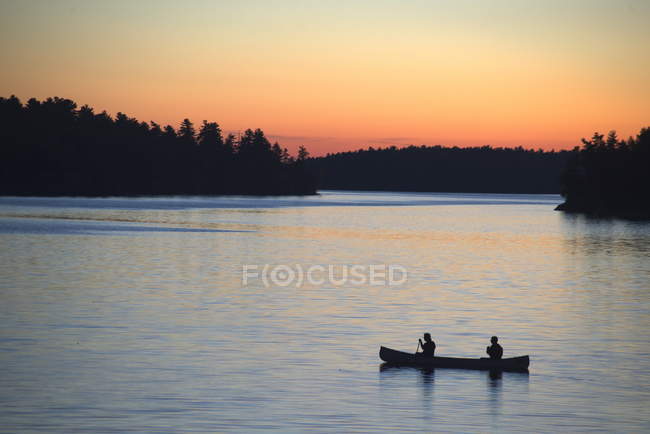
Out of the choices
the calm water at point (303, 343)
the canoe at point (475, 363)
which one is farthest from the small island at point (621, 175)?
the canoe at point (475, 363)

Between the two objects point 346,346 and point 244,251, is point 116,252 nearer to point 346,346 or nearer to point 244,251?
point 244,251

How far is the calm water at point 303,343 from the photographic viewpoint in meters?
24.5

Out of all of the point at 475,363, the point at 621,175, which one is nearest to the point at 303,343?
the point at 475,363

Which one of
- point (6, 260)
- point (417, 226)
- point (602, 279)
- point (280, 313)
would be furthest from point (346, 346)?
point (417, 226)

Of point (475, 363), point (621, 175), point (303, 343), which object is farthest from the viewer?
point (621, 175)

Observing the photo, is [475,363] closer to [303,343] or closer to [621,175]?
[303,343]

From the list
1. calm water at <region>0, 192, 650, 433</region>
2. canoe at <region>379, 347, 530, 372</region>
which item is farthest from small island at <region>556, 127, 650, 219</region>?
canoe at <region>379, 347, 530, 372</region>

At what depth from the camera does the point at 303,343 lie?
3509cm

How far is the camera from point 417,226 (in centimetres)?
13912

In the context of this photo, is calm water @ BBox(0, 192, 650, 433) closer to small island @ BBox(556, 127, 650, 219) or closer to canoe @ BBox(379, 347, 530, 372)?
canoe @ BBox(379, 347, 530, 372)

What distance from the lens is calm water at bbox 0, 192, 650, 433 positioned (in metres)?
24.5

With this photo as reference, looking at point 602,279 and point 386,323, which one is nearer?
point 386,323

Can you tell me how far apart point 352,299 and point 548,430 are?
26.2 meters

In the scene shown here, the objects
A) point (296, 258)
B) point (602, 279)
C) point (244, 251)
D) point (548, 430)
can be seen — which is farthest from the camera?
point (244, 251)
